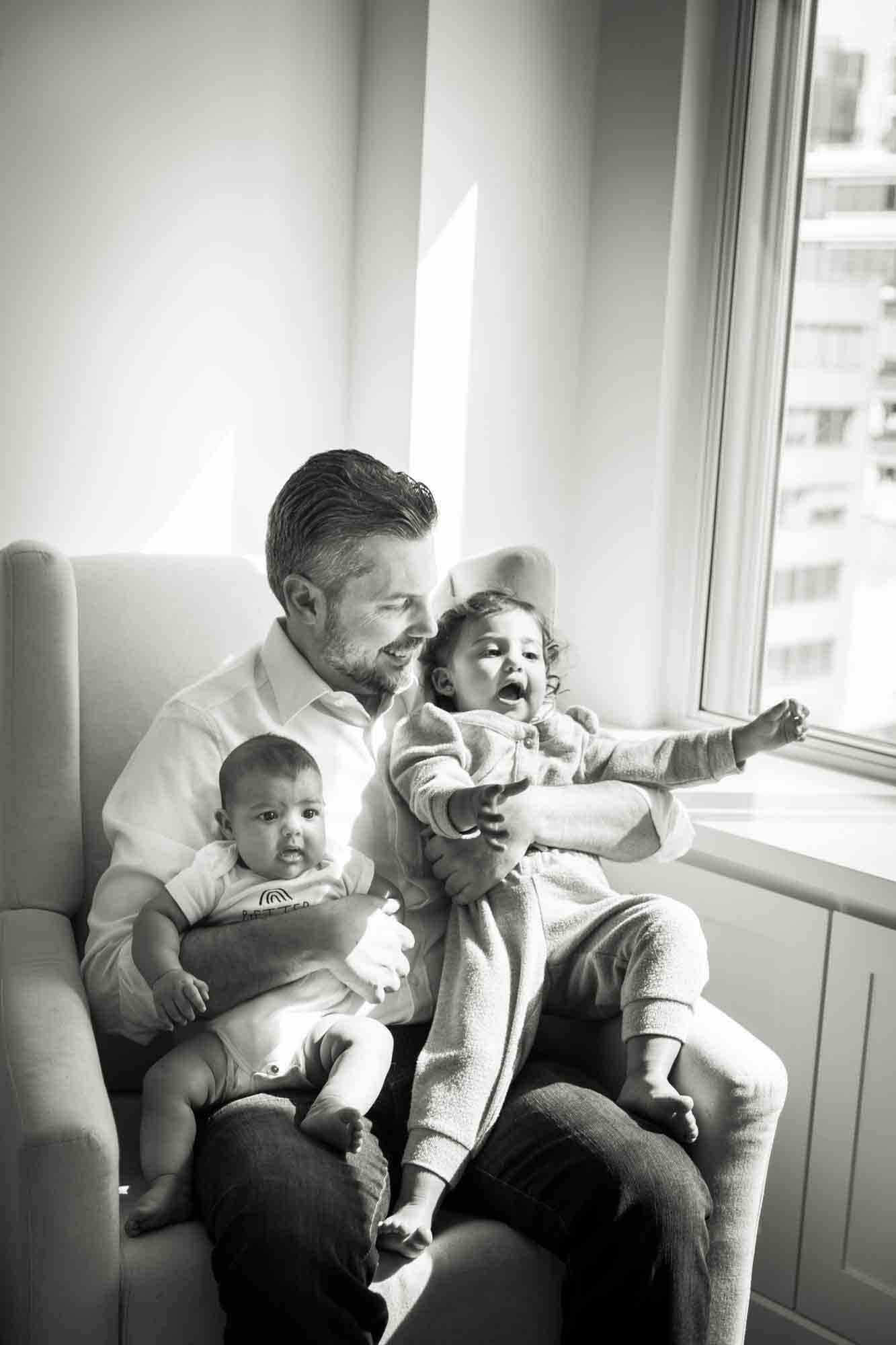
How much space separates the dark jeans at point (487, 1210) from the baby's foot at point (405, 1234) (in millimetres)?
20

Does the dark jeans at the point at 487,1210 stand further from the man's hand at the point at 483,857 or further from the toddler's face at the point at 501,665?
the toddler's face at the point at 501,665

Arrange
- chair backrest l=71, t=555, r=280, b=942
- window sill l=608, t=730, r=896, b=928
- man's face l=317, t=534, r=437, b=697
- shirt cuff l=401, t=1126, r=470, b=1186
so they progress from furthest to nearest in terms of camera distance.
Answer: window sill l=608, t=730, r=896, b=928, chair backrest l=71, t=555, r=280, b=942, man's face l=317, t=534, r=437, b=697, shirt cuff l=401, t=1126, r=470, b=1186

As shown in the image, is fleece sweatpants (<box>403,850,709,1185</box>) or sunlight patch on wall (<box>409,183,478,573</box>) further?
sunlight patch on wall (<box>409,183,478,573</box>)

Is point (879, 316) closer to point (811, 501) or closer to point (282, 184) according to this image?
point (811, 501)

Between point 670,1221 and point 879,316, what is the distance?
1.54 metres

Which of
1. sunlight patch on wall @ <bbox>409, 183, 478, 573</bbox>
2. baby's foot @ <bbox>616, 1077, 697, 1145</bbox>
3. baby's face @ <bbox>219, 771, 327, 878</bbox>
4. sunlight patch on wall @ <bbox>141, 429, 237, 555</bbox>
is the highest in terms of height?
sunlight patch on wall @ <bbox>409, 183, 478, 573</bbox>

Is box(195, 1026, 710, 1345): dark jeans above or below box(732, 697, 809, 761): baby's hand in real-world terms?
below

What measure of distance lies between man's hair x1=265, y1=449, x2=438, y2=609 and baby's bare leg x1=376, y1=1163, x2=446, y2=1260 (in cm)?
69

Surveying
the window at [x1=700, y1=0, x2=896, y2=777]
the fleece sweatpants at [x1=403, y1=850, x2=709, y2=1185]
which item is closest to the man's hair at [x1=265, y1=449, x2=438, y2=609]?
the fleece sweatpants at [x1=403, y1=850, x2=709, y2=1185]

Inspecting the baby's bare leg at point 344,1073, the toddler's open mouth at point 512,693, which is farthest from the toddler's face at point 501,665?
the baby's bare leg at point 344,1073

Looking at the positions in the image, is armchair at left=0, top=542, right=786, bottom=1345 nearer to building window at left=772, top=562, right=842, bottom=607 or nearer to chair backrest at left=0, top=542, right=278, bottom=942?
chair backrest at left=0, top=542, right=278, bottom=942

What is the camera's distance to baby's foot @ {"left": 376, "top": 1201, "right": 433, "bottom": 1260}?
4.71 ft

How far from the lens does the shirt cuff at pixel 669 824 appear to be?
72.2 inches

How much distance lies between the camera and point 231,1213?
1.37 m
